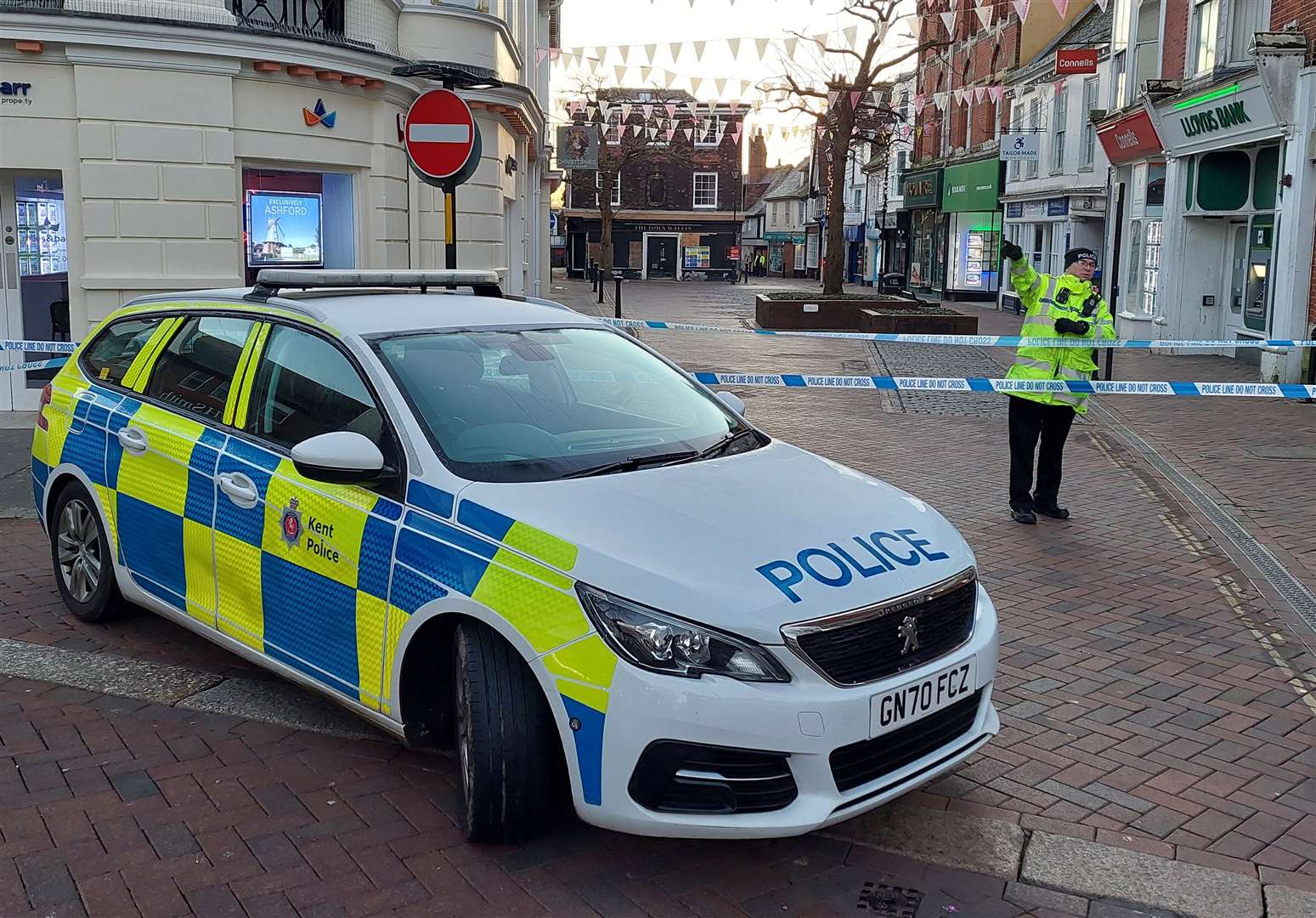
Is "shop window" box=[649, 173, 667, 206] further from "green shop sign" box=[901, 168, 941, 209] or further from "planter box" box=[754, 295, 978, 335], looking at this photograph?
"planter box" box=[754, 295, 978, 335]

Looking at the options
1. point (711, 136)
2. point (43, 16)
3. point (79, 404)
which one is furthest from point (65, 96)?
point (711, 136)

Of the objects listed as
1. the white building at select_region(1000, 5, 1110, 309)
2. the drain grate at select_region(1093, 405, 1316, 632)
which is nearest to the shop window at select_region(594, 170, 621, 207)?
the white building at select_region(1000, 5, 1110, 309)

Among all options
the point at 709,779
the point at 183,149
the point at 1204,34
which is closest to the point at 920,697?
the point at 709,779

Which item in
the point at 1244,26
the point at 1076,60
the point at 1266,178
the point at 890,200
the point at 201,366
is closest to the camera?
the point at 201,366

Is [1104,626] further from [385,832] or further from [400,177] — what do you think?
[400,177]

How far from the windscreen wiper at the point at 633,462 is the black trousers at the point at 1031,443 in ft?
14.5

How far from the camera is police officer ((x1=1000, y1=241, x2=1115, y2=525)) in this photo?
313 inches

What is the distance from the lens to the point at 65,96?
→ 475 inches

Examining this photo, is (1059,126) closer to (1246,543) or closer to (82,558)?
(1246,543)

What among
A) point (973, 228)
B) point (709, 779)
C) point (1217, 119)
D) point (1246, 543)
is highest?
point (1217, 119)

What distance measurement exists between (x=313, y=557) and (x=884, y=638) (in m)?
1.89

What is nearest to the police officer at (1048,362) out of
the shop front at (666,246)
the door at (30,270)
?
the door at (30,270)

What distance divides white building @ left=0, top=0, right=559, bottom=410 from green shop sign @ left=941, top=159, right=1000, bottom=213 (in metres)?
25.9

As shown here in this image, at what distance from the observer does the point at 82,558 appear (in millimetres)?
5652
